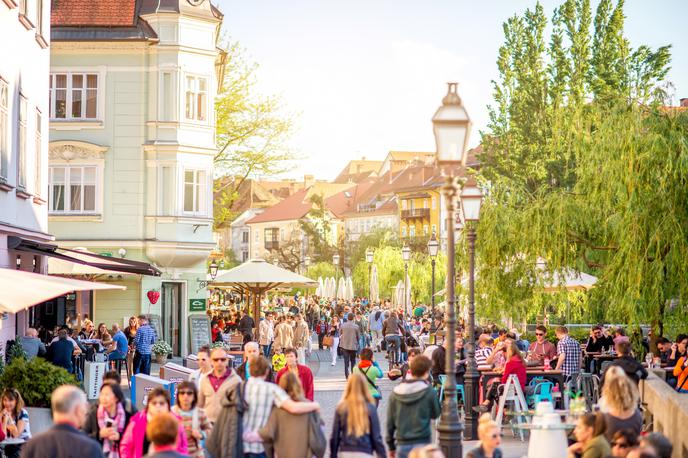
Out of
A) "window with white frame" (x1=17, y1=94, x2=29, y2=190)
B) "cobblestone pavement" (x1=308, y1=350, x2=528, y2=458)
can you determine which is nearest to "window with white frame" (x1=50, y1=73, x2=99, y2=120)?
"cobblestone pavement" (x1=308, y1=350, x2=528, y2=458)

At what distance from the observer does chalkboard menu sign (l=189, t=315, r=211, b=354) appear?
38719 millimetres

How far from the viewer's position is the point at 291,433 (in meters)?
11.5

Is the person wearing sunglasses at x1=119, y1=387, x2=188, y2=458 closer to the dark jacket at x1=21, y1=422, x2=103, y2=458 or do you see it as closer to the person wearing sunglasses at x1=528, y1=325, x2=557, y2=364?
the dark jacket at x1=21, y1=422, x2=103, y2=458

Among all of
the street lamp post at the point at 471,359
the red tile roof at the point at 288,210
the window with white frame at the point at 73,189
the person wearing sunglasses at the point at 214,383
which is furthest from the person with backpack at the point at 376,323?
the red tile roof at the point at 288,210

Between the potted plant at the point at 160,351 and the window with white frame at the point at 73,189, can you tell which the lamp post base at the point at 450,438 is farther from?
the window with white frame at the point at 73,189

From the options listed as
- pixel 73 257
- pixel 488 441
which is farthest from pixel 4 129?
pixel 488 441

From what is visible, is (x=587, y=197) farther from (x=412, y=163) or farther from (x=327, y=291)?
(x=412, y=163)

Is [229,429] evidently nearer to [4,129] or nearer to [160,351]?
[4,129]

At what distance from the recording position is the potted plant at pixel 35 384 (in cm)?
1686

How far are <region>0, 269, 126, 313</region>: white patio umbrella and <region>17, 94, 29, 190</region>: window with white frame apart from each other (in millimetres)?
8676

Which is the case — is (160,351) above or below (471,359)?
below

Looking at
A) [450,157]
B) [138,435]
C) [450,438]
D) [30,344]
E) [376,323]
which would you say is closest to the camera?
[138,435]

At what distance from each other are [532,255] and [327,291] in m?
33.4

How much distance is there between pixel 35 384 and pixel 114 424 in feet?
19.3
